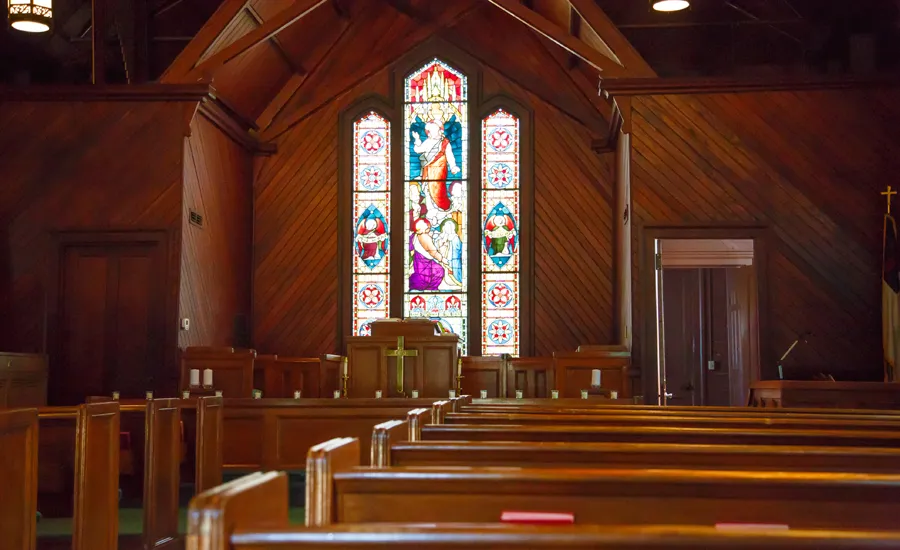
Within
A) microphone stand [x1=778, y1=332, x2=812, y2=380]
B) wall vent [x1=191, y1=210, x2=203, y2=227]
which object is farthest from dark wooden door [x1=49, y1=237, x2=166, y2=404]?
microphone stand [x1=778, y1=332, x2=812, y2=380]

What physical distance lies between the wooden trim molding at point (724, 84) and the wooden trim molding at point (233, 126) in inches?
159

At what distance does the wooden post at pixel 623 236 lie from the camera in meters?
9.93

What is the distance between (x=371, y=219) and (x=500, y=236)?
1.59m

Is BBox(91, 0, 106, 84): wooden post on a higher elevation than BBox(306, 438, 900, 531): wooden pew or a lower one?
higher

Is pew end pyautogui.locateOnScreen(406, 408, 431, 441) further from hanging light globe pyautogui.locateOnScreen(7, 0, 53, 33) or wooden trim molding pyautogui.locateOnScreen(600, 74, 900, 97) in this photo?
wooden trim molding pyautogui.locateOnScreen(600, 74, 900, 97)

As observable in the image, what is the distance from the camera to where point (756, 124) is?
9781 millimetres

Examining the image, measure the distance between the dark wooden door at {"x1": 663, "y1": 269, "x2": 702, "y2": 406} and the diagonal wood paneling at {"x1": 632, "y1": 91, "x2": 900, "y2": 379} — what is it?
3763 millimetres

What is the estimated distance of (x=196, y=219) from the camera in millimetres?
10383

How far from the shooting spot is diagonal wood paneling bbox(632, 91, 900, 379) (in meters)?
A: 9.50

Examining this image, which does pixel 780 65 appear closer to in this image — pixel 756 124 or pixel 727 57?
pixel 727 57

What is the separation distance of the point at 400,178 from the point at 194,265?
3154mm

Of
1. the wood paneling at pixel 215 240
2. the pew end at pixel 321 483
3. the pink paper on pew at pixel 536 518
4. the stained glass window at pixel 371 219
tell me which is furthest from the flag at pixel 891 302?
the pew end at pixel 321 483

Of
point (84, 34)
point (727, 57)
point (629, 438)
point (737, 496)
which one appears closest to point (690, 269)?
point (727, 57)

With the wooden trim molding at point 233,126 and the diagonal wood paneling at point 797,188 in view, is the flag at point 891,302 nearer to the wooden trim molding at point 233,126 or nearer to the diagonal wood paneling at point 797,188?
the diagonal wood paneling at point 797,188
